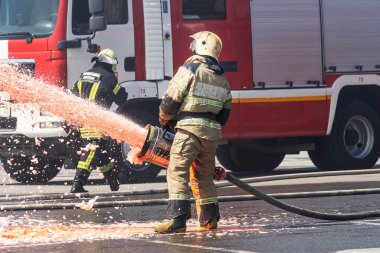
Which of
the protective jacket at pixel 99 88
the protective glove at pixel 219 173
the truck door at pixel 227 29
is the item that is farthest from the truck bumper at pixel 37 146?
the protective glove at pixel 219 173

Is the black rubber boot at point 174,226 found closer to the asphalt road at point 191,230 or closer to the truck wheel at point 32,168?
the asphalt road at point 191,230

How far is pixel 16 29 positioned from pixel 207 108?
21.9 feet

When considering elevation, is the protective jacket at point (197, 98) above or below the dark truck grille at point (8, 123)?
above

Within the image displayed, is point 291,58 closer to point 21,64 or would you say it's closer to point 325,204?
point 21,64

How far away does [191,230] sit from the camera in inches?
375

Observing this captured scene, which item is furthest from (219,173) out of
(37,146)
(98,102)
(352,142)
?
(352,142)

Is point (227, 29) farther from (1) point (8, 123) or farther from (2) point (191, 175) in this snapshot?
(2) point (191, 175)

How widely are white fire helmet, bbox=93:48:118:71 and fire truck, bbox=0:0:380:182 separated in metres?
0.72

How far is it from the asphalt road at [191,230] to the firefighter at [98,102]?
453 millimetres

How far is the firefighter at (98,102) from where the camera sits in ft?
45.5

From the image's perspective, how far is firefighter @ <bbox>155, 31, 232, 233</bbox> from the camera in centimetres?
925

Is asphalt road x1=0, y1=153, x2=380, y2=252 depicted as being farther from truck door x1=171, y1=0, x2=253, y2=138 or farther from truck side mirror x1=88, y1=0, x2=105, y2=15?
truck door x1=171, y1=0, x2=253, y2=138

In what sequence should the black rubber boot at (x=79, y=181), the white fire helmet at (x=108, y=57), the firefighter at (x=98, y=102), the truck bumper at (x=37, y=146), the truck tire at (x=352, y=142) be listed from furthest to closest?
the truck tire at (x=352, y=142), the truck bumper at (x=37, y=146), the white fire helmet at (x=108, y=57), the firefighter at (x=98, y=102), the black rubber boot at (x=79, y=181)

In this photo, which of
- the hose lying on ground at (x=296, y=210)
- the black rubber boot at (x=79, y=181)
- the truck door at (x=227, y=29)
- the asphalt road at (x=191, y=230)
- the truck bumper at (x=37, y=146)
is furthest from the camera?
the truck door at (x=227, y=29)
